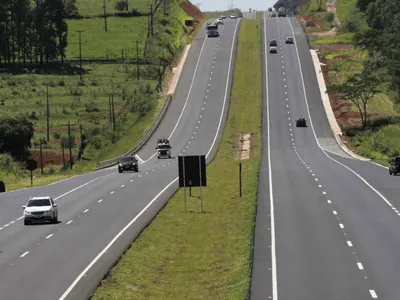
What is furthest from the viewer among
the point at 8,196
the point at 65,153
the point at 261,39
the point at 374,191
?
the point at 261,39

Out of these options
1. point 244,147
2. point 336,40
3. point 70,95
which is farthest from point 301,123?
point 336,40

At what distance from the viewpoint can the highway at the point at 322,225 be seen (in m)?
31.5

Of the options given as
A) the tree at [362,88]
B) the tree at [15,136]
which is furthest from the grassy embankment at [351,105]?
the tree at [15,136]

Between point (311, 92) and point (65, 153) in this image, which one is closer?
point (65, 153)

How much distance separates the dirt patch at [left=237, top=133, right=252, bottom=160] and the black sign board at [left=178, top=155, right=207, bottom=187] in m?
44.1

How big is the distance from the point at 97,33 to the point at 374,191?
446 ft

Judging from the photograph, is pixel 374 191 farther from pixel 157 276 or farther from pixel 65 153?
pixel 65 153

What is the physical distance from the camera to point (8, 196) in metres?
69.8

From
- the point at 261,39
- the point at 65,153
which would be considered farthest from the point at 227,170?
→ the point at 261,39

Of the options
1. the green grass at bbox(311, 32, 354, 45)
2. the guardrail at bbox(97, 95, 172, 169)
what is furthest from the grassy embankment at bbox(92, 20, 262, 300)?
the green grass at bbox(311, 32, 354, 45)

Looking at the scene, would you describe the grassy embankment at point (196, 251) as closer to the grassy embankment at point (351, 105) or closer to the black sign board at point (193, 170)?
the black sign board at point (193, 170)

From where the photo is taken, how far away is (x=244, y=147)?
107 meters

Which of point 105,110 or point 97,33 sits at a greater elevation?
point 97,33

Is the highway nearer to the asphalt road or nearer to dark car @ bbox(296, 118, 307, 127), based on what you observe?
the asphalt road
